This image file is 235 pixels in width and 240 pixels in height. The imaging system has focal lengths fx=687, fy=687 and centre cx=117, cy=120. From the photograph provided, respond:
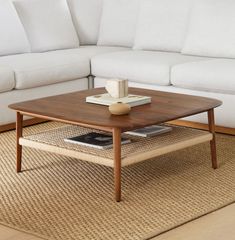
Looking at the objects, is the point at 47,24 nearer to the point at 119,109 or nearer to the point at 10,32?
the point at 10,32

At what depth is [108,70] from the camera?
17.4 ft

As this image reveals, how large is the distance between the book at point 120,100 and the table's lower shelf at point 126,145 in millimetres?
201

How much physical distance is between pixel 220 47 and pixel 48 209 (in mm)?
2309

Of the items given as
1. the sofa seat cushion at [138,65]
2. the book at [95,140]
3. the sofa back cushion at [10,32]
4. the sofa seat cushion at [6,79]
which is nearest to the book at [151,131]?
the book at [95,140]

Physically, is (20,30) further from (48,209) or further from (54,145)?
(48,209)

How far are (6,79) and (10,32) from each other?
80cm

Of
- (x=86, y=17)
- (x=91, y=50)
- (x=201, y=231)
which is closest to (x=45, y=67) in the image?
(x=91, y=50)

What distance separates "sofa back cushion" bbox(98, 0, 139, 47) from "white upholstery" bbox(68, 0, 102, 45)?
71mm

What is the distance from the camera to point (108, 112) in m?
3.65

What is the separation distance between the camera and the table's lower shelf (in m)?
3.44

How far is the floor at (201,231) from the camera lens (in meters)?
2.98

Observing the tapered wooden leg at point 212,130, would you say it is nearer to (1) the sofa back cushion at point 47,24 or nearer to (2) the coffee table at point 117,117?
(2) the coffee table at point 117,117

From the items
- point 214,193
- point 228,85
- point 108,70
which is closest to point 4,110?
point 108,70

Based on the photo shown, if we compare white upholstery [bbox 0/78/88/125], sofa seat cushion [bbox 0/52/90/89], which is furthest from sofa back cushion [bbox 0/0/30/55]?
white upholstery [bbox 0/78/88/125]
